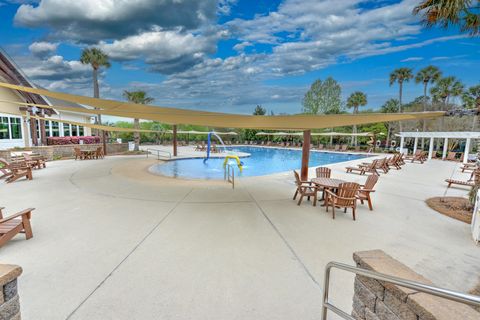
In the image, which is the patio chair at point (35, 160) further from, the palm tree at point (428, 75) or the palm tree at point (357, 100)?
the palm tree at point (428, 75)

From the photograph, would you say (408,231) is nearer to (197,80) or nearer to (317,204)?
(317,204)

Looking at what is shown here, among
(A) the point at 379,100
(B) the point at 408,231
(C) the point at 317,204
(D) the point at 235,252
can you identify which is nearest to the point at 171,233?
(D) the point at 235,252

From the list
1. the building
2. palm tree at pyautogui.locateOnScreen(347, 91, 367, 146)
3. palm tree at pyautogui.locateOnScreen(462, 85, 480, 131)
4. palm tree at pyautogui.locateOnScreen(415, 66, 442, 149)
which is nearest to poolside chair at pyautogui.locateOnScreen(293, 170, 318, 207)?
the building

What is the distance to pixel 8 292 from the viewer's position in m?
1.46

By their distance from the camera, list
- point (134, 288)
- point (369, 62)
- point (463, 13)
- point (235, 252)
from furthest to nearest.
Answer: point (369, 62) → point (463, 13) → point (235, 252) → point (134, 288)

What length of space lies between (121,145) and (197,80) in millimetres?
13937

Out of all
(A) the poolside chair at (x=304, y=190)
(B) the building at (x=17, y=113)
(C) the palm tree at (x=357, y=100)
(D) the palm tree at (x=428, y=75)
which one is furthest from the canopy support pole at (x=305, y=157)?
(C) the palm tree at (x=357, y=100)

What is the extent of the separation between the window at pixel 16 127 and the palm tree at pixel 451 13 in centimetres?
2055

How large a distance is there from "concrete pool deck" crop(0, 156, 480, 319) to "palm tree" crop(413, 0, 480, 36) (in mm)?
4331

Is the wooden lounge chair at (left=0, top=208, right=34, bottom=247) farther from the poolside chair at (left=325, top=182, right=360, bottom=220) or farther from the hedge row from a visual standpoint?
the hedge row

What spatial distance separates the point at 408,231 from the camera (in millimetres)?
4160

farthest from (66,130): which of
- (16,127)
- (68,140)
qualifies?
(16,127)

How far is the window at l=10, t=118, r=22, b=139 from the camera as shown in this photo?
14130mm

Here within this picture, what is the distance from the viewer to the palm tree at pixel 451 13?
4.62 meters
